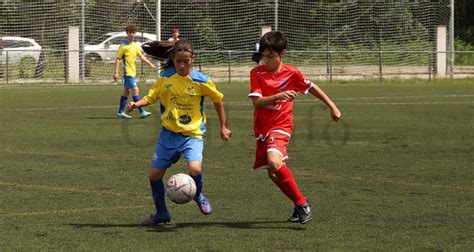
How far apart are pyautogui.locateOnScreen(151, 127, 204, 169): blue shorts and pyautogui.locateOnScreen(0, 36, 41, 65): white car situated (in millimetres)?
29517

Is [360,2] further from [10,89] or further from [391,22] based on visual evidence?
[10,89]

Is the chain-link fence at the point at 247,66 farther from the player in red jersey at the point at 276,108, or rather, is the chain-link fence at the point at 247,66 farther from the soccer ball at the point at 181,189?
the soccer ball at the point at 181,189

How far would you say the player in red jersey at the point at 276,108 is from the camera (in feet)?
29.2

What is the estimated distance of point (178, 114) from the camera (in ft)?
29.6

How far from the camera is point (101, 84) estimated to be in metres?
38.6

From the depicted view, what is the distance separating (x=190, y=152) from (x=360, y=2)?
38.8 metres

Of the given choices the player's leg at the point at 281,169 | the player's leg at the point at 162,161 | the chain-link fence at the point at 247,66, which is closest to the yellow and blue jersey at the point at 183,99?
the player's leg at the point at 162,161

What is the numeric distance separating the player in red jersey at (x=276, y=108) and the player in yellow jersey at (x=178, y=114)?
353 mm

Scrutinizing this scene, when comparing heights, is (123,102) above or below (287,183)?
above

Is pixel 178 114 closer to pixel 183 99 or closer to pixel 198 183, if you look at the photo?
pixel 183 99

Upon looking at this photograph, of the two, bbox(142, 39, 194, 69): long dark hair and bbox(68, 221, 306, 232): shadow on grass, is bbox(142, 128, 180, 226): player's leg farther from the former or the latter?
bbox(142, 39, 194, 69): long dark hair

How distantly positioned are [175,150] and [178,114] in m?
0.32

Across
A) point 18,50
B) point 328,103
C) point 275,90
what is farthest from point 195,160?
point 18,50

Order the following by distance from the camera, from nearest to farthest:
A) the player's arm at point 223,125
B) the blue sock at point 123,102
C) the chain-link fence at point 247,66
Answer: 1. the player's arm at point 223,125
2. the blue sock at point 123,102
3. the chain-link fence at point 247,66
